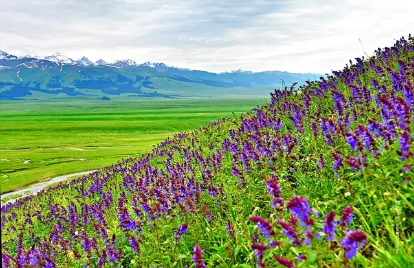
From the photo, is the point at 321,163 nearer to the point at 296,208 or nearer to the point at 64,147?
the point at 296,208

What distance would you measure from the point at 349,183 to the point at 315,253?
1.99 metres


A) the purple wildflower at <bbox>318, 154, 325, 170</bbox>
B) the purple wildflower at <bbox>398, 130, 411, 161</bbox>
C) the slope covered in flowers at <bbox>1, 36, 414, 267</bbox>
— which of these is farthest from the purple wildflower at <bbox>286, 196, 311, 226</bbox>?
the purple wildflower at <bbox>318, 154, 325, 170</bbox>

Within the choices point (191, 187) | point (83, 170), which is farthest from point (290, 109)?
point (83, 170)

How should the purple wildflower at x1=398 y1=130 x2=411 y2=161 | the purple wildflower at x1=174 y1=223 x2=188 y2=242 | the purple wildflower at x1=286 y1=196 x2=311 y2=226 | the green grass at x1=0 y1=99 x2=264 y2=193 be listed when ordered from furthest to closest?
the green grass at x1=0 y1=99 x2=264 y2=193
the purple wildflower at x1=174 y1=223 x2=188 y2=242
the purple wildflower at x1=398 y1=130 x2=411 y2=161
the purple wildflower at x1=286 y1=196 x2=311 y2=226

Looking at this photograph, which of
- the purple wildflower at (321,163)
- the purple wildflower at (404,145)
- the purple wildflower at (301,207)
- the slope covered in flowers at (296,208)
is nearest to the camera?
the purple wildflower at (301,207)

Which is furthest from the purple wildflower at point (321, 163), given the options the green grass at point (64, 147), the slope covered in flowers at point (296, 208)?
the green grass at point (64, 147)

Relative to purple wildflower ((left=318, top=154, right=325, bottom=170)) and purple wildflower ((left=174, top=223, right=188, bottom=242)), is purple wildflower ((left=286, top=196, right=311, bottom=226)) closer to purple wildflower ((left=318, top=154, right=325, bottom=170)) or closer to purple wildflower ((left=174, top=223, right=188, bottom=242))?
purple wildflower ((left=174, top=223, right=188, bottom=242))

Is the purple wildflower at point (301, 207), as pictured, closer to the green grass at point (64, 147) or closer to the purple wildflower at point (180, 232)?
the purple wildflower at point (180, 232)

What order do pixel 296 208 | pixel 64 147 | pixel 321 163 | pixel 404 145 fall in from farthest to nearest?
pixel 64 147
pixel 321 163
pixel 404 145
pixel 296 208

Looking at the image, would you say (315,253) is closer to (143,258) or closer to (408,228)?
(408,228)

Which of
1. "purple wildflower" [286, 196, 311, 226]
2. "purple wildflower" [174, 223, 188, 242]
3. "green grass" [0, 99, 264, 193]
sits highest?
"purple wildflower" [286, 196, 311, 226]

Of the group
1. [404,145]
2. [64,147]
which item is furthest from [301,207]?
[64,147]

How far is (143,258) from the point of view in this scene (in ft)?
16.9

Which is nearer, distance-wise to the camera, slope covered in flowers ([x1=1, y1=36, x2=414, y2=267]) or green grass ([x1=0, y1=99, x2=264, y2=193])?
slope covered in flowers ([x1=1, y1=36, x2=414, y2=267])
